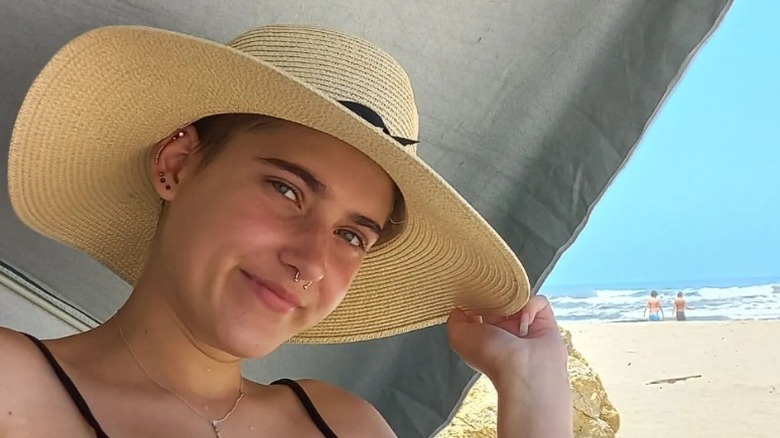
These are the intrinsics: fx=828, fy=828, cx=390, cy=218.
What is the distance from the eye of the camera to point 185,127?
991 millimetres

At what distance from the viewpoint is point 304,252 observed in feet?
3.02

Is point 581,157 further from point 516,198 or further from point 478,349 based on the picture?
point 478,349

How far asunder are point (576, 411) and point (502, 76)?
368 centimetres

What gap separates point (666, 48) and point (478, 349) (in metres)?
0.46

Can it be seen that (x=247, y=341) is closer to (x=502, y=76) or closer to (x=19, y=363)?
(x=19, y=363)

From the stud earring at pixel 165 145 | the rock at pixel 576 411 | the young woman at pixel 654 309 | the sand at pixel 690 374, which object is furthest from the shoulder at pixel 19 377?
the young woman at pixel 654 309

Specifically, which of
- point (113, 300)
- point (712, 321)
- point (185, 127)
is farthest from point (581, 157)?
point (712, 321)

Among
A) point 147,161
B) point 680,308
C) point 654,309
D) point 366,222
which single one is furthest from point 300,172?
point 680,308

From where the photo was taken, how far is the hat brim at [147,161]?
849 mm

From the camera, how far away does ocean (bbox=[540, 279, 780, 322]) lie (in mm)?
10688

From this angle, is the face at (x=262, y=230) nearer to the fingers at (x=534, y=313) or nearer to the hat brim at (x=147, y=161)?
the hat brim at (x=147, y=161)

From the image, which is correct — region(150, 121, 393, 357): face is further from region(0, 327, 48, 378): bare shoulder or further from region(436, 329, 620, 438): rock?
region(436, 329, 620, 438): rock

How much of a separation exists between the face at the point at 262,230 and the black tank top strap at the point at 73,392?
143 millimetres

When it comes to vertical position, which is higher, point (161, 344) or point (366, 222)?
point (366, 222)
